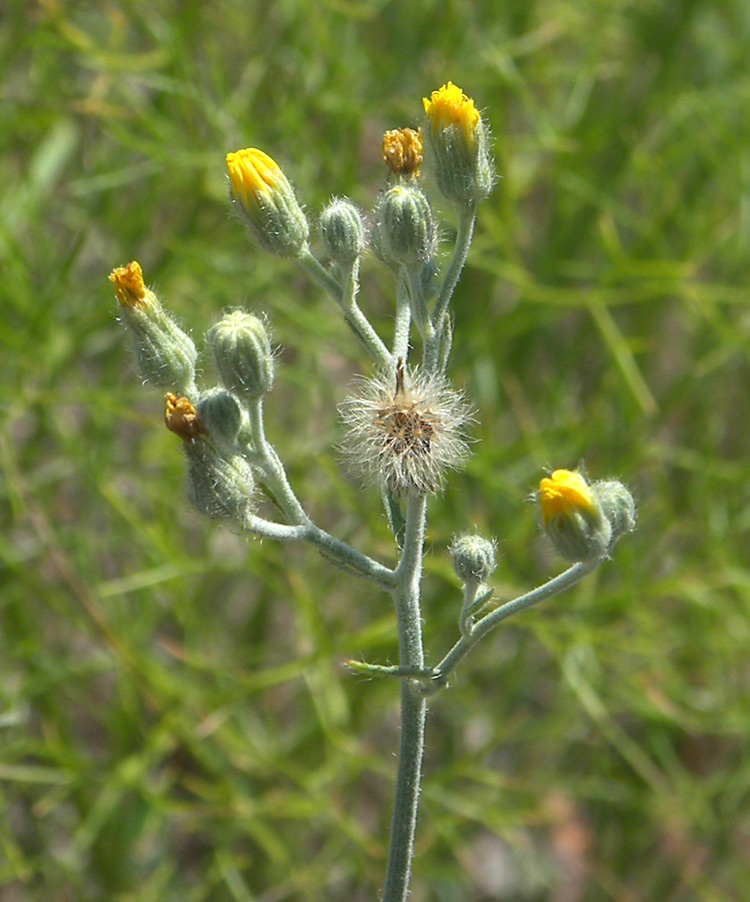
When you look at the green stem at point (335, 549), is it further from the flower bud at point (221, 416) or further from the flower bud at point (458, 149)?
the flower bud at point (458, 149)

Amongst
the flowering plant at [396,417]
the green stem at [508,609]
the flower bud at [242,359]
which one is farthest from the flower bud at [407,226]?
the green stem at [508,609]

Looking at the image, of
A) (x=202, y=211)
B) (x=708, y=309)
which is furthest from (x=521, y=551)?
(x=202, y=211)

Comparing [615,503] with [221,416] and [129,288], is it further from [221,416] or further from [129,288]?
[129,288]

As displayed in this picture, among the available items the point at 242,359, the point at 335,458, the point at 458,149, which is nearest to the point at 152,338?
the point at 242,359

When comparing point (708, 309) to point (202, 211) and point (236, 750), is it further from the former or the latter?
point (236, 750)

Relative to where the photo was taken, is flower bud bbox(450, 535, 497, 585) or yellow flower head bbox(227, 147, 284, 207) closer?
flower bud bbox(450, 535, 497, 585)

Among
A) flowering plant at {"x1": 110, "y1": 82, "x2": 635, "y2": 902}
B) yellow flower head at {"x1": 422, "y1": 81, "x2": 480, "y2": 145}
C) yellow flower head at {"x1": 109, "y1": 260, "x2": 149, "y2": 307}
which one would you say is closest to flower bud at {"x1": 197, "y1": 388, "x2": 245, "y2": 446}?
flowering plant at {"x1": 110, "y1": 82, "x2": 635, "y2": 902}

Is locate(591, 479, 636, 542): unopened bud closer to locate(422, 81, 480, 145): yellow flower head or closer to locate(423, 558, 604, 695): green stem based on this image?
locate(423, 558, 604, 695): green stem
